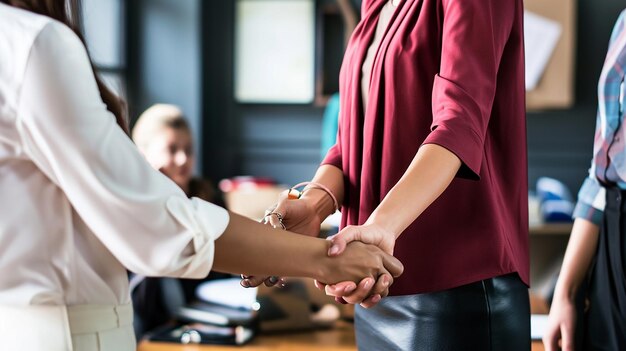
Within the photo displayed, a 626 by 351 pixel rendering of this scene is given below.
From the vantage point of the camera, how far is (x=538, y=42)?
416cm

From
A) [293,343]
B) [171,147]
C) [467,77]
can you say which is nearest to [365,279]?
[467,77]

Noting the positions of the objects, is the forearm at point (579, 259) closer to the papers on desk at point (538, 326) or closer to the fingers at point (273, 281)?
the papers on desk at point (538, 326)

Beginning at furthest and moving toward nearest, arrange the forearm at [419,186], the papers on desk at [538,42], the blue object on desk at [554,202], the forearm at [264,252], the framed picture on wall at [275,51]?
the framed picture on wall at [275,51]
the papers on desk at [538,42]
the blue object on desk at [554,202]
the forearm at [419,186]
the forearm at [264,252]

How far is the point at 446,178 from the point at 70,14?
1.75 feet

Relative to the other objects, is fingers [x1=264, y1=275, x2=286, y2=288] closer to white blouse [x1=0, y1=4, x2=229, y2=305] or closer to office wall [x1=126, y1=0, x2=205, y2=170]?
white blouse [x1=0, y1=4, x2=229, y2=305]

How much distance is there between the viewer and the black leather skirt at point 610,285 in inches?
47.2

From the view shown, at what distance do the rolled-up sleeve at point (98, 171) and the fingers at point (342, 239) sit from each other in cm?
24

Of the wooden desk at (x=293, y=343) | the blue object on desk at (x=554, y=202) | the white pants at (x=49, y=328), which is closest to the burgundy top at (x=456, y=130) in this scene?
the white pants at (x=49, y=328)

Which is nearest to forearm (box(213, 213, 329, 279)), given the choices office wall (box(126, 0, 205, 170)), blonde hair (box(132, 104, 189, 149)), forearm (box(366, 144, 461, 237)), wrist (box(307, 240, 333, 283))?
wrist (box(307, 240, 333, 283))

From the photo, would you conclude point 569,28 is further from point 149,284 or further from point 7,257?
point 7,257

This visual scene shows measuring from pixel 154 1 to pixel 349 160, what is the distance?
3.38 metres

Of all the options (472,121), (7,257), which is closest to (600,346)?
(472,121)

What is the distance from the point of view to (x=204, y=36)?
4453 mm

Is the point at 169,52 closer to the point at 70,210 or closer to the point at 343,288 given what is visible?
the point at 343,288
